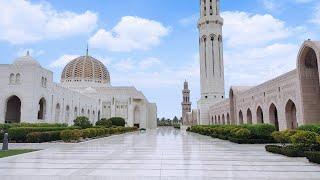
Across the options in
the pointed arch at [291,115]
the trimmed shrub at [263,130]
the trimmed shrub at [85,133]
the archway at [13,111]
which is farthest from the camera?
the archway at [13,111]

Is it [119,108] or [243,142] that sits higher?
[119,108]

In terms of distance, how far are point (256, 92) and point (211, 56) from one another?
2280 centimetres

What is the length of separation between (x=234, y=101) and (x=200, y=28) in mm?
20042

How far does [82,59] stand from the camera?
2116 inches

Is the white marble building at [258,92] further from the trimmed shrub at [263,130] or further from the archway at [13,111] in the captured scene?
the archway at [13,111]

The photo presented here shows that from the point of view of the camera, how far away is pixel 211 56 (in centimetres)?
4566

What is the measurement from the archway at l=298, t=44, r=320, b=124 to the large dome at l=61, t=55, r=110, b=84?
42299 millimetres

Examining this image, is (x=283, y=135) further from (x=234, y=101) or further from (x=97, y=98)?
(x=97, y=98)

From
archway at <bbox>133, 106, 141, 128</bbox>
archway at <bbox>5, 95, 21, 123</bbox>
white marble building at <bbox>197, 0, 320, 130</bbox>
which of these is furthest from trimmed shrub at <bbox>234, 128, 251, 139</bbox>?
archway at <bbox>133, 106, 141, 128</bbox>

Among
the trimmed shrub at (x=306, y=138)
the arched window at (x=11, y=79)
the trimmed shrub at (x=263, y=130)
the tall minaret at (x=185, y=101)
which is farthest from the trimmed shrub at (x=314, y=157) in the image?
the tall minaret at (x=185, y=101)

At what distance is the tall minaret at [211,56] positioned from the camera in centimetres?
4572

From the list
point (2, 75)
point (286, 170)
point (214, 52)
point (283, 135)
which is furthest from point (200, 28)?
point (286, 170)

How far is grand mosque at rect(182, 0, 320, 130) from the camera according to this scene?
15463mm

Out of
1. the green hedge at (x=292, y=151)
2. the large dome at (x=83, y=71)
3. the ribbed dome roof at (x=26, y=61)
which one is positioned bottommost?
the green hedge at (x=292, y=151)
